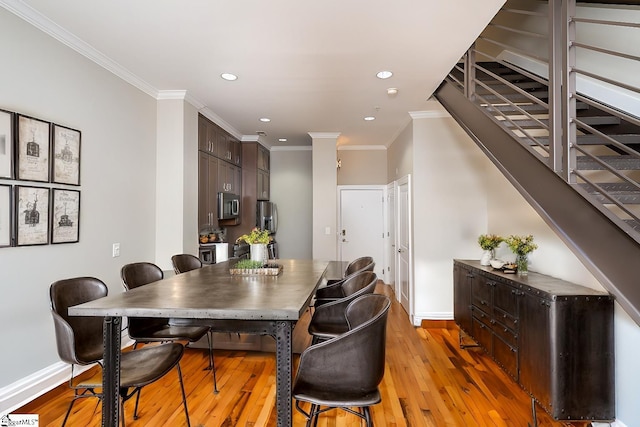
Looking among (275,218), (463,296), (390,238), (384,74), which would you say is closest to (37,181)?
(384,74)

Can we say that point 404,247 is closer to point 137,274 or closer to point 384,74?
point 384,74

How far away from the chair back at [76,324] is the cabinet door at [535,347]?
8.81 ft

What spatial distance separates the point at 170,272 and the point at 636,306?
13.0ft

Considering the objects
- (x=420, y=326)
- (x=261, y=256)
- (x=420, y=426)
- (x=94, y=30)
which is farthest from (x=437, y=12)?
(x=420, y=326)

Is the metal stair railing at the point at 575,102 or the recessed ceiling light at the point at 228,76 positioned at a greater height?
the recessed ceiling light at the point at 228,76

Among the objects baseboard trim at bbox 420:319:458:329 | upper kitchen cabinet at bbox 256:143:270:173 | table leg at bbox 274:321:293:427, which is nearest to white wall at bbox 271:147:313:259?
upper kitchen cabinet at bbox 256:143:270:173

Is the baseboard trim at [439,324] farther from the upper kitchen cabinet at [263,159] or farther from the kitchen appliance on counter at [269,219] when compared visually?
the upper kitchen cabinet at [263,159]

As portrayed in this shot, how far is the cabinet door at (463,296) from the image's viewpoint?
3414 millimetres

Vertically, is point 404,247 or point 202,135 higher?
point 202,135

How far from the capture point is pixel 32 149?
248 centimetres

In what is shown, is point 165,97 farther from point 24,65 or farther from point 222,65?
point 24,65

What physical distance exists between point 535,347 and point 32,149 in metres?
3.75

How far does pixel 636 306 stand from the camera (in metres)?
1.33

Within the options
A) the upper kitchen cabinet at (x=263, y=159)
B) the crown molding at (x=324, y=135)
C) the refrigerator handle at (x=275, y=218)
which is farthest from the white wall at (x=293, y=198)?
the crown molding at (x=324, y=135)
